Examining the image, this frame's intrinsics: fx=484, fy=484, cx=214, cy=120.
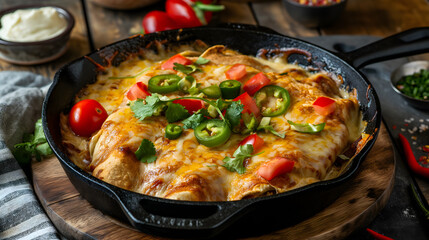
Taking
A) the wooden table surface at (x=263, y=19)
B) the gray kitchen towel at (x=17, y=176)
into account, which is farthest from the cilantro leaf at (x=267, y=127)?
the wooden table surface at (x=263, y=19)

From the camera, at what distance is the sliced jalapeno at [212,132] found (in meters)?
2.83

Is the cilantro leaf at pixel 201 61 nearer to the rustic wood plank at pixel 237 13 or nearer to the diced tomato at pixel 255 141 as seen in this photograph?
the diced tomato at pixel 255 141

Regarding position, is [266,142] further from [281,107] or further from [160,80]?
[160,80]

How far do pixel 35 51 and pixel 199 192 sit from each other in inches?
109

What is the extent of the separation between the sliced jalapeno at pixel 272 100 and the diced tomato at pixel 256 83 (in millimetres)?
41

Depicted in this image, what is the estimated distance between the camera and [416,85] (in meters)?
4.12

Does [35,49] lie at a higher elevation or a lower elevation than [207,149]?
lower

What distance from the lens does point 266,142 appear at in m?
2.89

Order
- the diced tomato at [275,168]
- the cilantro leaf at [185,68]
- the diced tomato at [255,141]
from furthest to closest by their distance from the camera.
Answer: the cilantro leaf at [185,68] → the diced tomato at [255,141] → the diced tomato at [275,168]

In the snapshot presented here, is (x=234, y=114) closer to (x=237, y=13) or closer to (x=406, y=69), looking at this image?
(x=406, y=69)

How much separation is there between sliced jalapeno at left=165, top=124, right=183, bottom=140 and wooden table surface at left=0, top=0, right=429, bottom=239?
2.31m

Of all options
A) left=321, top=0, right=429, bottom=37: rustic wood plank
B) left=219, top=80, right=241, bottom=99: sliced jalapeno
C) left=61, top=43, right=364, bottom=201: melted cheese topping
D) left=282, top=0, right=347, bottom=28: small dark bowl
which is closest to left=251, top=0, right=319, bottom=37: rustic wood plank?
left=282, top=0, right=347, bottom=28: small dark bowl

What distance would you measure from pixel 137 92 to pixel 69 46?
206 centimetres

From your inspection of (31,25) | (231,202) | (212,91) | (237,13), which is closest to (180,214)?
(231,202)
